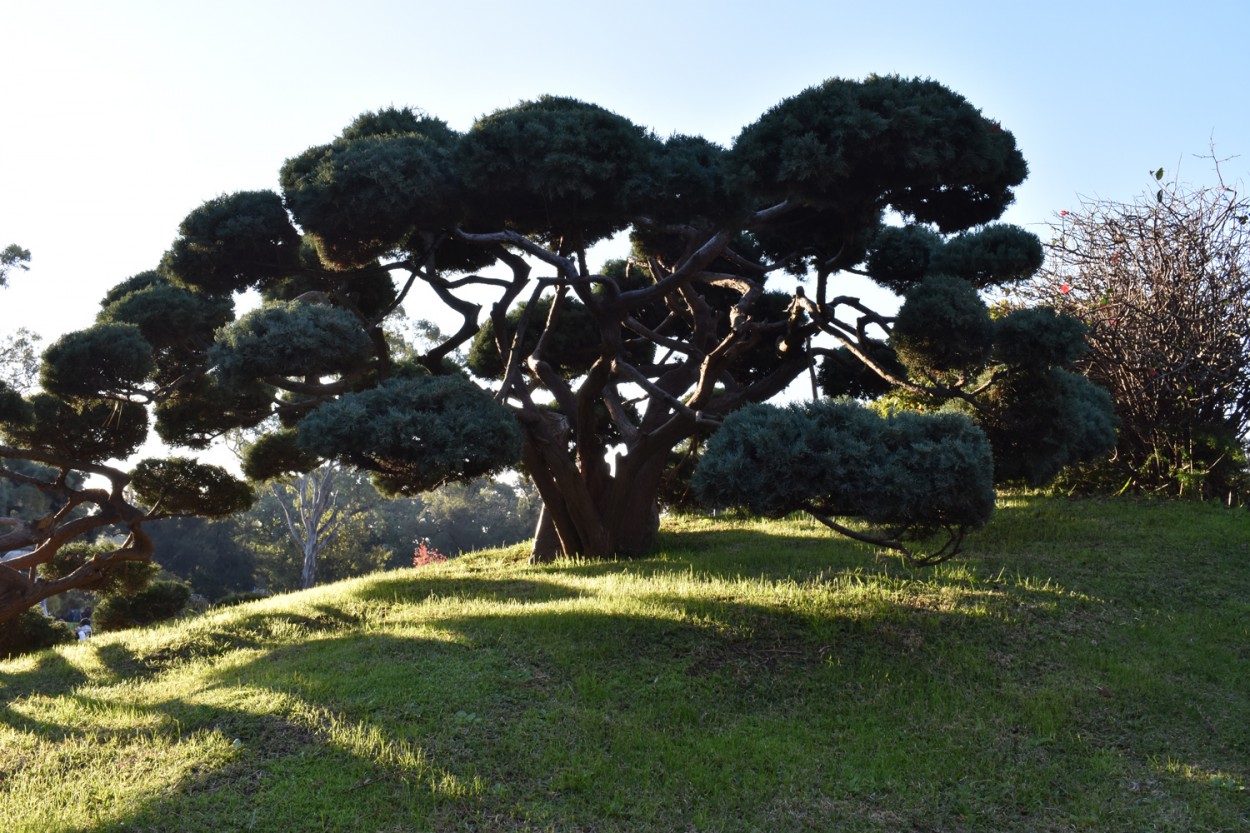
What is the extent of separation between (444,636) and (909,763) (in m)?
4.21

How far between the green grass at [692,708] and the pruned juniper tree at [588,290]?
4.29 ft

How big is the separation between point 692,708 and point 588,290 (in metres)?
4.91

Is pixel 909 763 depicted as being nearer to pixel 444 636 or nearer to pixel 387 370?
pixel 444 636

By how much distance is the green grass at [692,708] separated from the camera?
5711 millimetres

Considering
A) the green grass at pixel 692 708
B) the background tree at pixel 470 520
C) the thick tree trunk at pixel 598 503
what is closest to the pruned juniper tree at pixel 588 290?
the thick tree trunk at pixel 598 503

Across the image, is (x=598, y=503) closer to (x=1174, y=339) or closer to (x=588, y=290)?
(x=588, y=290)

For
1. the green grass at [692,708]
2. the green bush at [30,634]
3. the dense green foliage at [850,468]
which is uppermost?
the dense green foliage at [850,468]

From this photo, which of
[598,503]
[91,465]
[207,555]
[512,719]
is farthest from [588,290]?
[207,555]

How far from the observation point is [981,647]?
7801 millimetres

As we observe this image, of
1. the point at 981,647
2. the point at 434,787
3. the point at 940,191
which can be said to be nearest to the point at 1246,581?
the point at 981,647

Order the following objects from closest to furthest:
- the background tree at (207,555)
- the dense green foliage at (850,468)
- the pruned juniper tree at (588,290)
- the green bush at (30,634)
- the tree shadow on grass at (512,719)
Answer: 1. the tree shadow on grass at (512,719)
2. the dense green foliage at (850,468)
3. the pruned juniper tree at (588,290)
4. the green bush at (30,634)
5. the background tree at (207,555)

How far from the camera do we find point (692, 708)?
270 inches

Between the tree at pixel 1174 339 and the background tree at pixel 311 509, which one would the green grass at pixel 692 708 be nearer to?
the tree at pixel 1174 339

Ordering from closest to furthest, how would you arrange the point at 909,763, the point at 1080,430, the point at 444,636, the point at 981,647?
the point at 909,763 → the point at 981,647 → the point at 444,636 → the point at 1080,430
